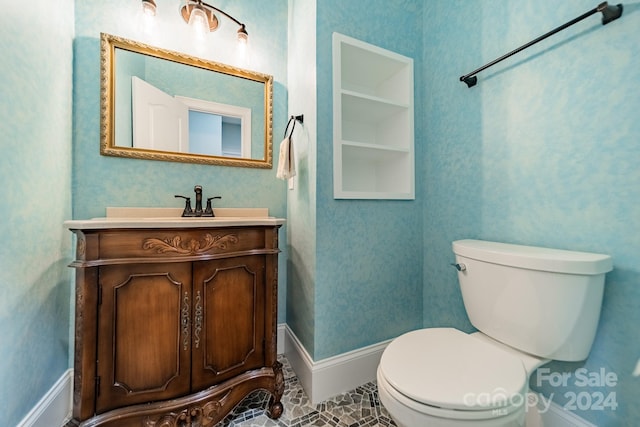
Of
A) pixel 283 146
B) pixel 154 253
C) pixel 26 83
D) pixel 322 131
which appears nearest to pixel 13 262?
pixel 154 253

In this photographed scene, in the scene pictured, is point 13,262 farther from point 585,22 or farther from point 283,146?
point 585,22

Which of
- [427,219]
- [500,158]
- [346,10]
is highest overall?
[346,10]

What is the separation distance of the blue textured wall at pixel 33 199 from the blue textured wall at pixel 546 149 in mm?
1857

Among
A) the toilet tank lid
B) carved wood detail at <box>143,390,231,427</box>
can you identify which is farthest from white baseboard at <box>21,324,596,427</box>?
the toilet tank lid

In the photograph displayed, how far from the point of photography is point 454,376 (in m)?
0.74

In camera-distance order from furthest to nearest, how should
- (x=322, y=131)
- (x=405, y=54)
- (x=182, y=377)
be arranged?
(x=405, y=54)
(x=322, y=131)
(x=182, y=377)

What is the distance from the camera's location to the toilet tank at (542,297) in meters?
0.78

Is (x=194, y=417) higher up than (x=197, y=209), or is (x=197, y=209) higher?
(x=197, y=209)

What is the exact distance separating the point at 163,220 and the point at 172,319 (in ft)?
1.25

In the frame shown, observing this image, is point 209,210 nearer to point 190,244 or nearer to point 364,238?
point 190,244

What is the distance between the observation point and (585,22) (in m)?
0.89

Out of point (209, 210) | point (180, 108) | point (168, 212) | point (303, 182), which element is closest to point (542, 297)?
point (303, 182)

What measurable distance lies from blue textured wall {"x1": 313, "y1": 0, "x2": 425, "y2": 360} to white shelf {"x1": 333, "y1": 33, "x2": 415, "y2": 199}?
53 millimetres

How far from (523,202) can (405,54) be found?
1081 mm
